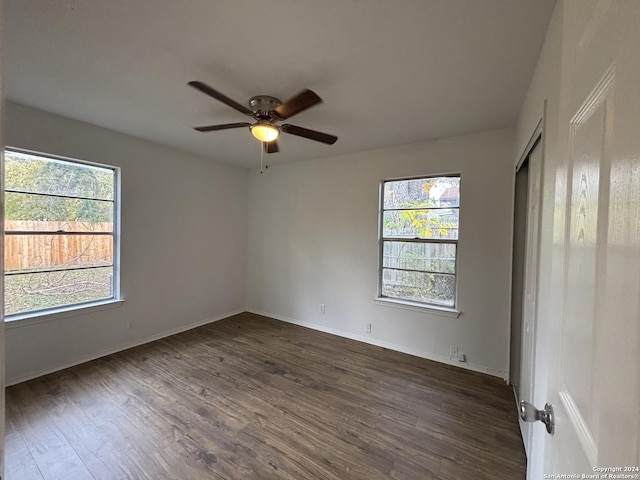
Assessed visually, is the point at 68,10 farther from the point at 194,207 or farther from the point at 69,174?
the point at 194,207

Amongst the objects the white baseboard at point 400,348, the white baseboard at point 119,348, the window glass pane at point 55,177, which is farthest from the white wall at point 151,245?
the white baseboard at point 400,348

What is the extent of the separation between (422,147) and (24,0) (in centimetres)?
323

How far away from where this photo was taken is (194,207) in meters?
3.91

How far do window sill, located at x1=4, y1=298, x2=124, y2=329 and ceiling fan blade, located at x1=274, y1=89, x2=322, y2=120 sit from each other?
291 cm

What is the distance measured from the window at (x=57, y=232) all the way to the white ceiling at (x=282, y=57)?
1.99 ft

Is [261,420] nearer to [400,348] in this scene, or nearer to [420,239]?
[400,348]

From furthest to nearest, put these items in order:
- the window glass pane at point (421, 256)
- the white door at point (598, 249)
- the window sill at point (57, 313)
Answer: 1. the window glass pane at point (421, 256)
2. the window sill at point (57, 313)
3. the white door at point (598, 249)

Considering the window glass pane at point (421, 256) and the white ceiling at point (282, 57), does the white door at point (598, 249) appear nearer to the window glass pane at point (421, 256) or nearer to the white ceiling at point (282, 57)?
the white ceiling at point (282, 57)

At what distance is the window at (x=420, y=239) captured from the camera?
3054 mm

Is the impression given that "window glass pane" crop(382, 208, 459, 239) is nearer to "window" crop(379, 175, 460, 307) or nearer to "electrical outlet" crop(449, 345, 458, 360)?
"window" crop(379, 175, 460, 307)

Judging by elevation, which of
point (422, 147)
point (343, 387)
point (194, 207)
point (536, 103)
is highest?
point (422, 147)

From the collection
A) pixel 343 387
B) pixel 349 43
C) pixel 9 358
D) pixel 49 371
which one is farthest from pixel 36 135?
pixel 343 387

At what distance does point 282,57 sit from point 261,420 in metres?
2.58

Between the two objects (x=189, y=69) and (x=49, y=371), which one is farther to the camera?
(x=49, y=371)
